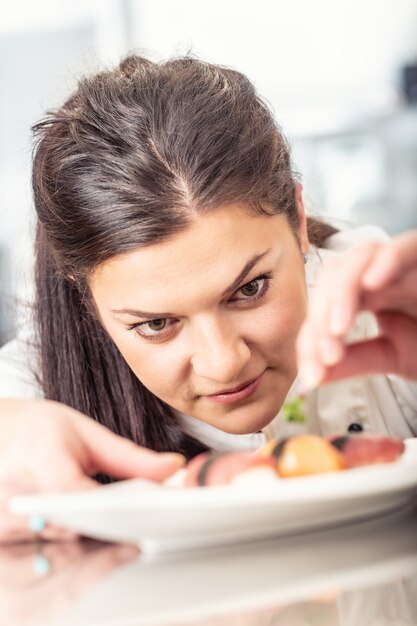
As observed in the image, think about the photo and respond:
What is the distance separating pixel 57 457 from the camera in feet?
3.01

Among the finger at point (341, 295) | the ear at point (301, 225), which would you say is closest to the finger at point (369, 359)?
the finger at point (341, 295)

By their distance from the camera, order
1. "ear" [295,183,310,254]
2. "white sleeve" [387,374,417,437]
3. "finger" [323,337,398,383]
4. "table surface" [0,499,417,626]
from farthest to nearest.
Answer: "white sleeve" [387,374,417,437], "ear" [295,183,310,254], "finger" [323,337,398,383], "table surface" [0,499,417,626]

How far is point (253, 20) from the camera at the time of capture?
5207 millimetres

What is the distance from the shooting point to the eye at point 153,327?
1.36m

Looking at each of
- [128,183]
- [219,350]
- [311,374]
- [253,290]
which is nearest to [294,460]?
[311,374]

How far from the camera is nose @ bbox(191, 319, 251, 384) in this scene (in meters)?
1.29

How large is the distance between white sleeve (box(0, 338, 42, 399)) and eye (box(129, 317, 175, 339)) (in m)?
0.45

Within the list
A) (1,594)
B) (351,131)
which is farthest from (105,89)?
(351,131)

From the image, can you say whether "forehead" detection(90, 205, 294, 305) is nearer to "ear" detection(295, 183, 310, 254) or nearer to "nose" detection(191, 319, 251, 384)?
"nose" detection(191, 319, 251, 384)

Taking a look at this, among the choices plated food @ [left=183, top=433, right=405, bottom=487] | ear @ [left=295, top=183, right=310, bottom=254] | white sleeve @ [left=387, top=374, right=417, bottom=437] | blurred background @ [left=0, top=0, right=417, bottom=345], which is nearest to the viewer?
plated food @ [left=183, top=433, right=405, bottom=487]

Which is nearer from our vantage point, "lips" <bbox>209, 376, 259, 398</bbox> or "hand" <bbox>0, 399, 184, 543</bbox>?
"hand" <bbox>0, 399, 184, 543</bbox>

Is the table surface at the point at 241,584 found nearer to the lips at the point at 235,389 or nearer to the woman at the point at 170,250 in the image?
the woman at the point at 170,250

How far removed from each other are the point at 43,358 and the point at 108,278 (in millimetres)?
446

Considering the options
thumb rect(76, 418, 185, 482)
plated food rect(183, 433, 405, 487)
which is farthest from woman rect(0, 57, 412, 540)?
plated food rect(183, 433, 405, 487)
